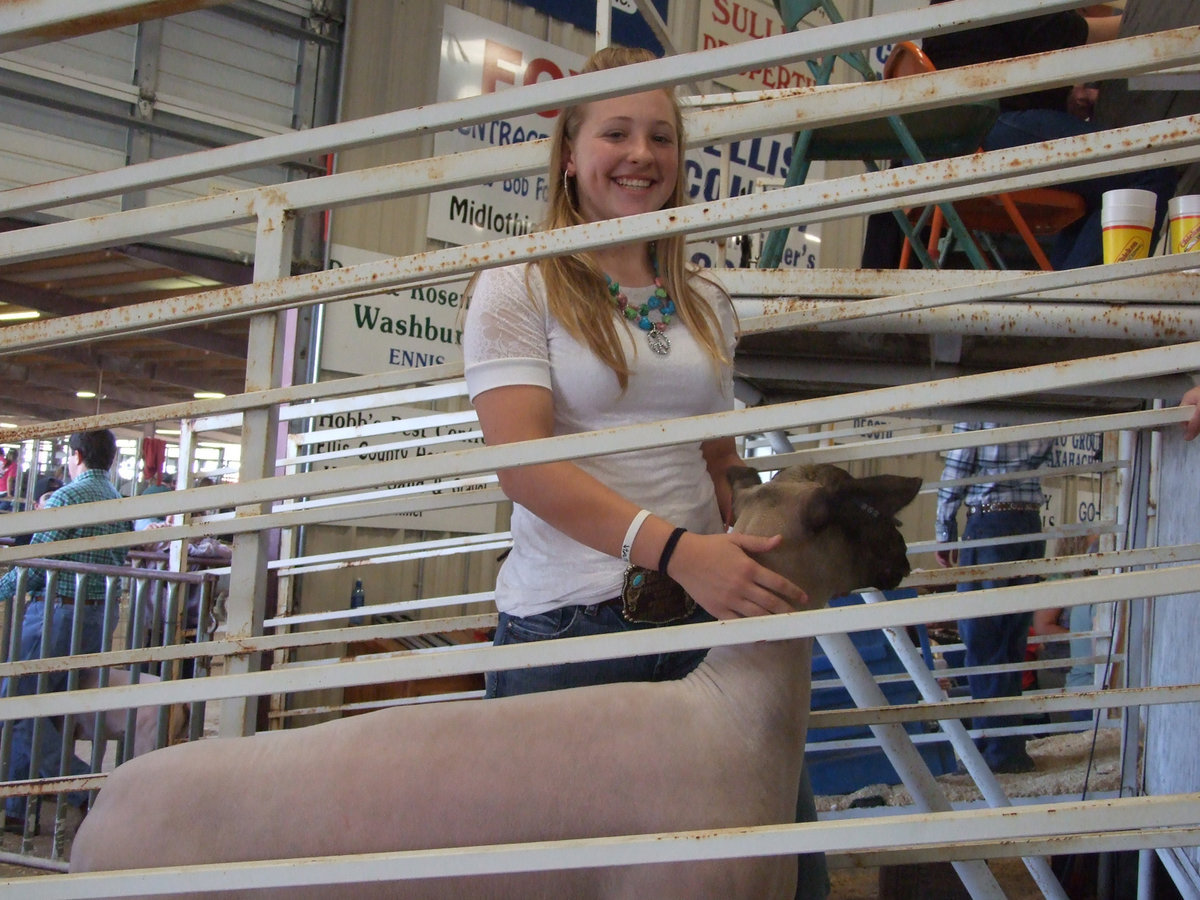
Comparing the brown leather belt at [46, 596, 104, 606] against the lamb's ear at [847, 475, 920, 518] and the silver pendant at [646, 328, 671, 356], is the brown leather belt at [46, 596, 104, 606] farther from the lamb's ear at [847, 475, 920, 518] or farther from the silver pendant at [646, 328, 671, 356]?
the lamb's ear at [847, 475, 920, 518]

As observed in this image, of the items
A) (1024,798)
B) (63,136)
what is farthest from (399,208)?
(1024,798)

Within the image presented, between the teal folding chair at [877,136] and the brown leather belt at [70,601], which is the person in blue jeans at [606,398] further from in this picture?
the brown leather belt at [70,601]

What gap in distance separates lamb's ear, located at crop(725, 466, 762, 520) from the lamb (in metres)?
0.13

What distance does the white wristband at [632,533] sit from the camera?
4.45 feet

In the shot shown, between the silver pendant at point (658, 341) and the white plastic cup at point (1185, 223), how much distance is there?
43.8 inches

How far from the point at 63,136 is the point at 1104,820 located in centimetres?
721

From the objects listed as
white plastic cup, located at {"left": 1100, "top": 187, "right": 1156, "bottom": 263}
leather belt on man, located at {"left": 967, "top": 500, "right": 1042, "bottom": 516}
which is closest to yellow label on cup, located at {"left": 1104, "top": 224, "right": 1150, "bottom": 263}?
white plastic cup, located at {"left": 1100, "top": 187, "right": 1156, "bottom": 263}

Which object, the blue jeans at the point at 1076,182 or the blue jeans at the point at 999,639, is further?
the blue jeans at the point at 999,639

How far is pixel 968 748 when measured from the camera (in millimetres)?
2004

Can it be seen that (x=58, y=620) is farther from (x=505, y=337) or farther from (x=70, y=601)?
(x=505, y=337)

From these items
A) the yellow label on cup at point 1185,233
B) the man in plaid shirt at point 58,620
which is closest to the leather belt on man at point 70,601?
the man in plaid shirt at point 58,620

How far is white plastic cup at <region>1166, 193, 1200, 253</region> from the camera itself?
198 centimetres

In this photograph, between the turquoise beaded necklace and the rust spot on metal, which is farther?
the turquoise beaded necklace

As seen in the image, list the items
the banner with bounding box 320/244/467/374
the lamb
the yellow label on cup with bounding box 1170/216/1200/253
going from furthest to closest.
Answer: the banner with bounding box 320/244/467/374
the yellow label on cup with bounding box 1170/216/1200/253
the lamb
